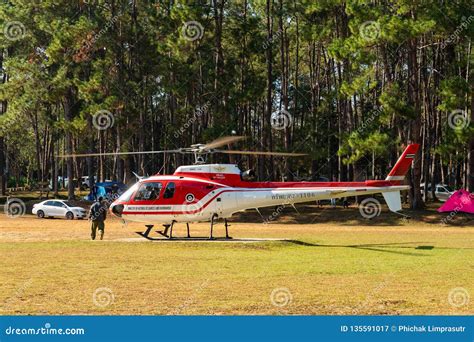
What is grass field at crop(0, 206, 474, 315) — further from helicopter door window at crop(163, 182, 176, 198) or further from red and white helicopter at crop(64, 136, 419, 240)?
helicopter door window at crop(163, 182, 176, 198)

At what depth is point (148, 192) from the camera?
2598 centimetres

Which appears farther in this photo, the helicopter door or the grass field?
the helicopter door

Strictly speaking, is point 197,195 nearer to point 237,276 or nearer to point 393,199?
point 393,199

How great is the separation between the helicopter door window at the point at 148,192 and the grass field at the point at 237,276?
5.87ft

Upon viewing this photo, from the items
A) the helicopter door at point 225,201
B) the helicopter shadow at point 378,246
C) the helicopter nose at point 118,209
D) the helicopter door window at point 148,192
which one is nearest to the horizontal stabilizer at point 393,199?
the helicopter shadow at point 378,246

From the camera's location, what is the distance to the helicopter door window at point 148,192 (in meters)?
25.9

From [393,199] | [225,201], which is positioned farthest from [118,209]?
[393,199]

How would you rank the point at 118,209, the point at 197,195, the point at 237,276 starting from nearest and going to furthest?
the point at 237,276 < the point at 197,195 < the point at 118,209

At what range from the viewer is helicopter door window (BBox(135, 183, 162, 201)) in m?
25.9

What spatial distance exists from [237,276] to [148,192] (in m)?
10.6

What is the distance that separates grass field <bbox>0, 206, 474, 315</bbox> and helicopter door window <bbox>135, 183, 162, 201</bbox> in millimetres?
1788

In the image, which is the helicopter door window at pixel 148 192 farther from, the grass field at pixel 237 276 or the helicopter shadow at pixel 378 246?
the helicopter shadow at pixel 378 246

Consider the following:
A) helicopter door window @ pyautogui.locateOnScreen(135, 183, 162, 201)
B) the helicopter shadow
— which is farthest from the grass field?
helicopter door window @ pyautogui.locateOnScreen(135, 183, 162, 201)

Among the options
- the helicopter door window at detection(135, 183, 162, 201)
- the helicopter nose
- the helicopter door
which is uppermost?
the helicopter door window at detection(135, 183, 162, 201)
